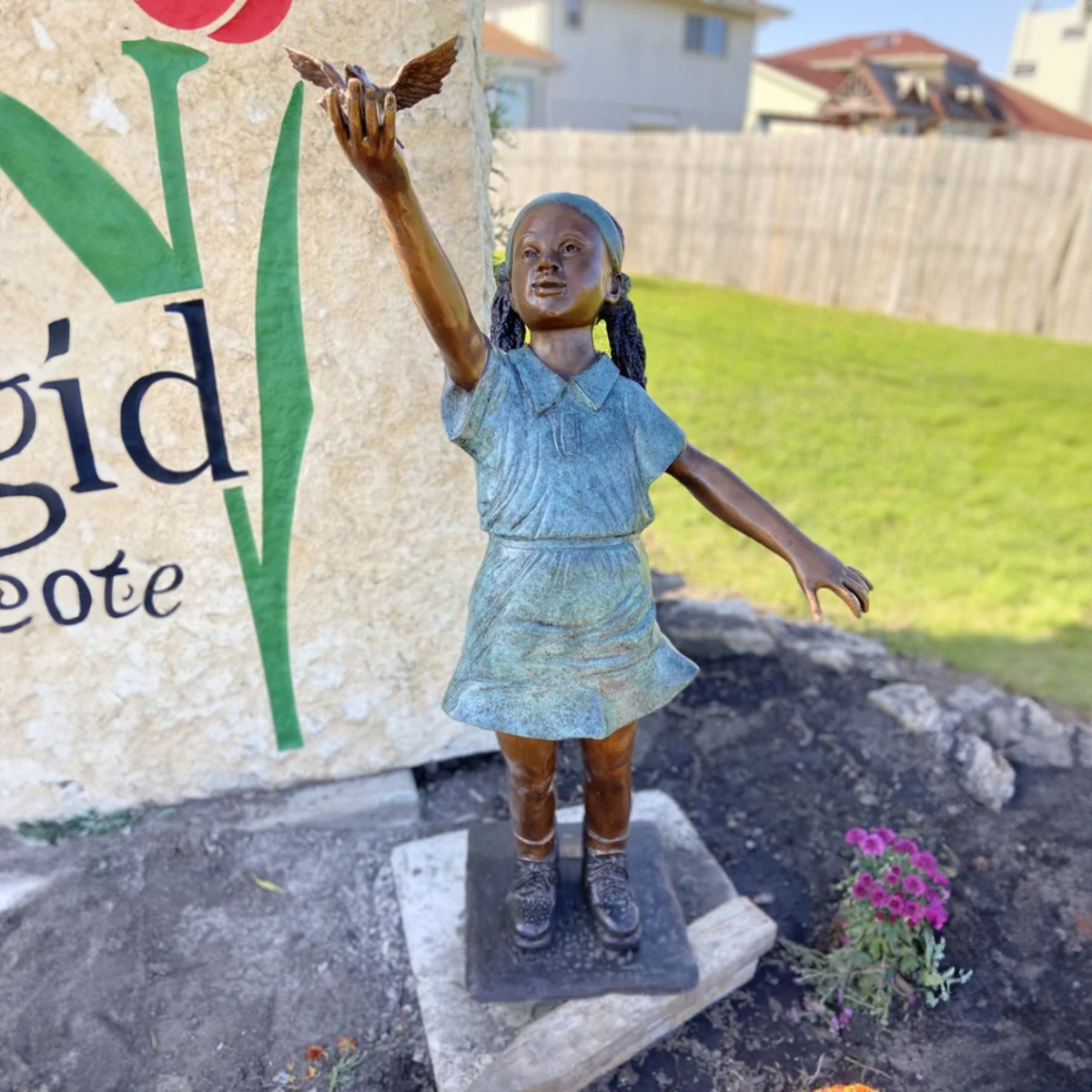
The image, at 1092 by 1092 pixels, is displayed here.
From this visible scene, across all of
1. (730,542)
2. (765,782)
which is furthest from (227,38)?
(730,542)

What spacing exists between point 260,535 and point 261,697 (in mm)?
522

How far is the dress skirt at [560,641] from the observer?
175 centimetres

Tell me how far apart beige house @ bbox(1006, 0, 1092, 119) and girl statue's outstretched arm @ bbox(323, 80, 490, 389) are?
109ft

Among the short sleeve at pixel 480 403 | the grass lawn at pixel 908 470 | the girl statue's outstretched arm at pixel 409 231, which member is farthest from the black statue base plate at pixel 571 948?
the grass lawn at pixel 908 470

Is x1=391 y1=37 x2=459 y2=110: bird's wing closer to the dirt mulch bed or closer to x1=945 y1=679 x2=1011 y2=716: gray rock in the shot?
the dirt mulch bed

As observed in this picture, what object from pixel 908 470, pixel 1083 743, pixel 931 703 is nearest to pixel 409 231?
pixel 931 703

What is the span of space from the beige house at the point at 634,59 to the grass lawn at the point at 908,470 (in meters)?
12.2

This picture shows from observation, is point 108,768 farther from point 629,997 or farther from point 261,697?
point 629,997

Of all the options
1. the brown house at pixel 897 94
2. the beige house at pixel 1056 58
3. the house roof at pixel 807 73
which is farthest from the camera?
the beige house at pixel 1056 58

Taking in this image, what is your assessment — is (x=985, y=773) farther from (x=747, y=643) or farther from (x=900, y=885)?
(x=747, y=643)

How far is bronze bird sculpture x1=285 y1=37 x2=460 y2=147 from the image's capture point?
127 cm

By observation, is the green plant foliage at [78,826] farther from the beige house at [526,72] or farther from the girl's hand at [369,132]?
the beige house at [526,72]

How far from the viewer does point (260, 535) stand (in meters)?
2.52

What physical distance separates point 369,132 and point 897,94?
2235 cm
